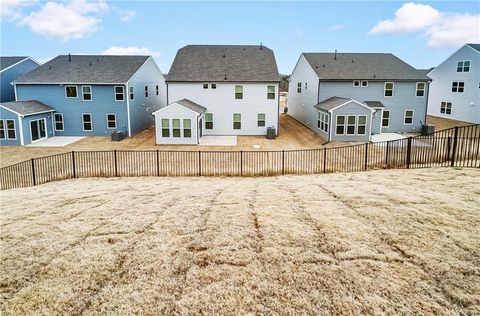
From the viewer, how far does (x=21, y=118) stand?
26.1 meters

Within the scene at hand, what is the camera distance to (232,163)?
2003 cm

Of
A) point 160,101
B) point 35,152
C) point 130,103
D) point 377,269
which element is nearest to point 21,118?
point 35,152

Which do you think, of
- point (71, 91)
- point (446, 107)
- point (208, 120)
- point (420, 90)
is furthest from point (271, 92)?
point (446, 107)

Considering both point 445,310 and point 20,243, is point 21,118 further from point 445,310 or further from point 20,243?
point 445,310

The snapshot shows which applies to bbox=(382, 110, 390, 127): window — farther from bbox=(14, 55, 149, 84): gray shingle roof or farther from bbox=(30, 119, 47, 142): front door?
bbox=(30, 119, 47, 142): front door

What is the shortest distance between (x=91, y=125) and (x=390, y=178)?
25.6 meters

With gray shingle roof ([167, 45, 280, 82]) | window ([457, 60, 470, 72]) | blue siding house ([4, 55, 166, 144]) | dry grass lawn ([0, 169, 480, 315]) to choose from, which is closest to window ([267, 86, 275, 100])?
gray shingle roof ([167, 45, 280, 82])

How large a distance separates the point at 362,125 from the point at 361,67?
7.48 m

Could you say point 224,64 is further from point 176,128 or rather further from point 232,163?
point 232,163

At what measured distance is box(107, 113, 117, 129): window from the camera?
30.1 m

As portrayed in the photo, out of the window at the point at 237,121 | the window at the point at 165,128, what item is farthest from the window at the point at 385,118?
the window at the point at 165,128

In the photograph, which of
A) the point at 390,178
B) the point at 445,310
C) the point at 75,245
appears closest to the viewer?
the point at 445,310

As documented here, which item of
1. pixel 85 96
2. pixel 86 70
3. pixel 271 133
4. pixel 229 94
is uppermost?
pixel 86 70

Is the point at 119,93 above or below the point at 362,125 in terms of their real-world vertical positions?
above
